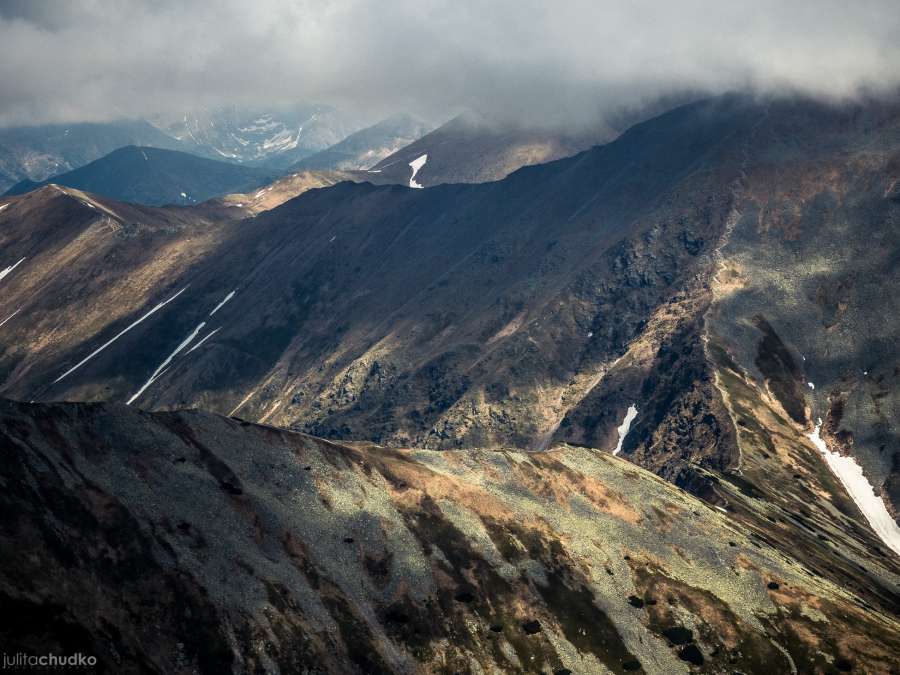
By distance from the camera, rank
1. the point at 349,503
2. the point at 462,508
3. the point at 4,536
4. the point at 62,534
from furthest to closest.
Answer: the point at 462,508, the point at 349,503, the point at 62,534, the point at 4,536

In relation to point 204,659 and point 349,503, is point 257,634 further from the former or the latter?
point 349,503

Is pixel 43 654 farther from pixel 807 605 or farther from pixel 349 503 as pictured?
pixel 807 605

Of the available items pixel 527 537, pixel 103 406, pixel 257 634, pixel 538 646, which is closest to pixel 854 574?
pixel 527 537

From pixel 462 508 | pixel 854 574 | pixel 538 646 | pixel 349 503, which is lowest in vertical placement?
pixel 854 574

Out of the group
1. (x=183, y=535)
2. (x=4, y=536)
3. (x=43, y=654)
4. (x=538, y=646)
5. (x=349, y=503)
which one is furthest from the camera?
(x=349, y=503)

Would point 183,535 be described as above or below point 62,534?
below

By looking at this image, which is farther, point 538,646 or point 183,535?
point 538,646

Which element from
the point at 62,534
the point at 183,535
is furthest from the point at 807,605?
the point at 62,534
